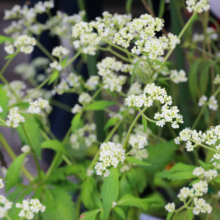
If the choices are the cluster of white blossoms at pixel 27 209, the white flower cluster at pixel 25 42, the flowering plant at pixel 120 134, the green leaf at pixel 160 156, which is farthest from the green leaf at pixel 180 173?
the white flower cluster at pixel 25 42

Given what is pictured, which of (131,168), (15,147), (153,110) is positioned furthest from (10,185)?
(15,147)

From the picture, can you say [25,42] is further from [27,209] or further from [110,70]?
[27,209]

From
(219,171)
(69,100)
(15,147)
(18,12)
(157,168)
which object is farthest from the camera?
(15,147)

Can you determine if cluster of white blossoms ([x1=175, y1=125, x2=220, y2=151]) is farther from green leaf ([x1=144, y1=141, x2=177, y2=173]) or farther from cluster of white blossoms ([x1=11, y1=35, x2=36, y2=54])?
cluster of white blossoms ([x1=11, y1=35, x2=36, y2=54])

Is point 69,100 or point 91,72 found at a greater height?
point 91,72

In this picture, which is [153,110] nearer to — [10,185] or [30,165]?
[10,185]

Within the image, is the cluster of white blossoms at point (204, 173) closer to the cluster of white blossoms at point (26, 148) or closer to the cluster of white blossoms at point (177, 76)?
the cluster of white blossoms at point (177, 76)
